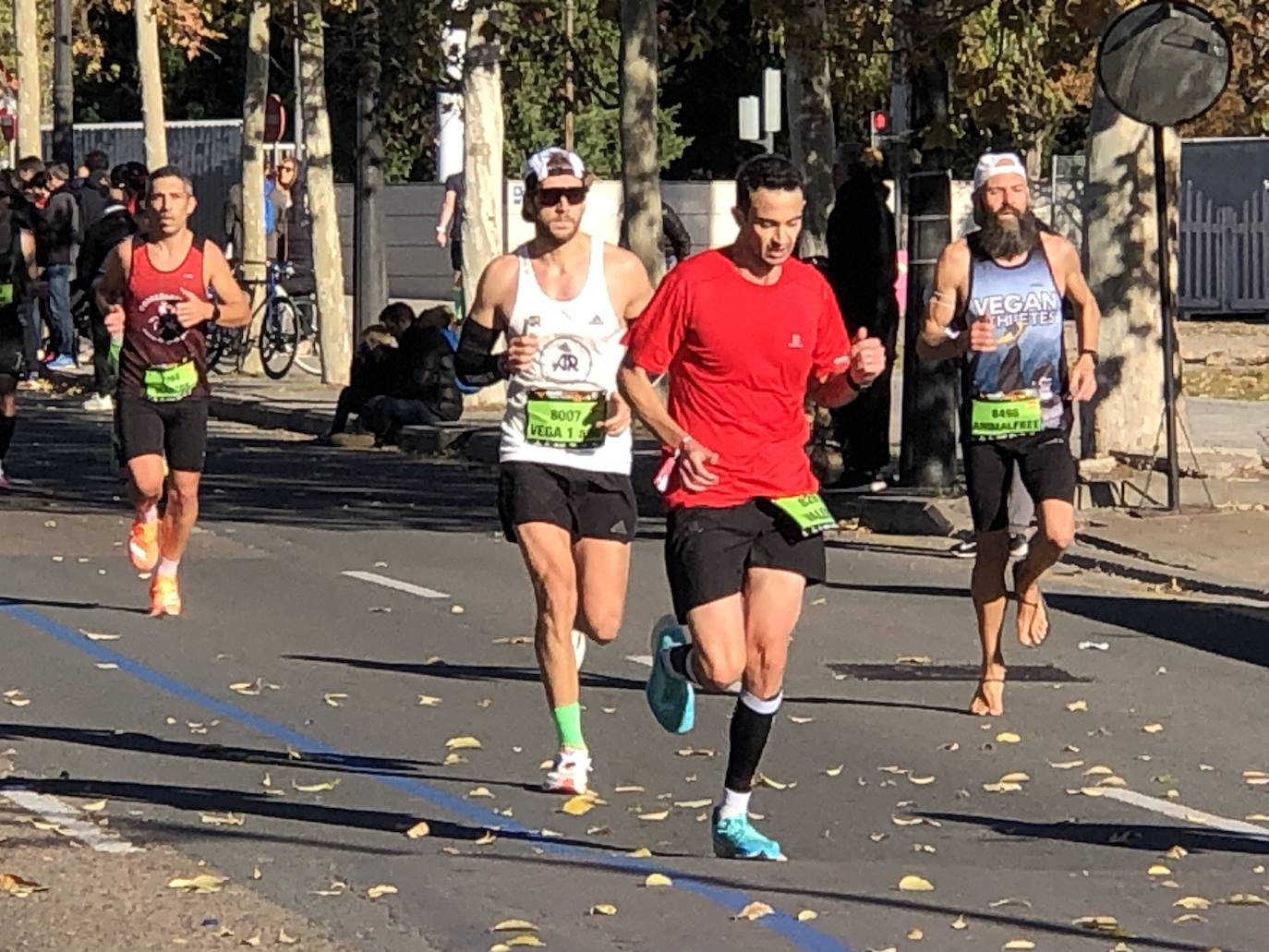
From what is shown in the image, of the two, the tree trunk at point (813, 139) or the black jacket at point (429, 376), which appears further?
the tree trunk at point (813, 139)

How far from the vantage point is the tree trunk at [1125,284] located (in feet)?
57.0

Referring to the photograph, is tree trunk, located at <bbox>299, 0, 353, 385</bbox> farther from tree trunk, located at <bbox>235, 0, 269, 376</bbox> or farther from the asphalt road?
the asphalt road

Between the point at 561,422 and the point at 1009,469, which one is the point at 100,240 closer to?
the point at 1009,469

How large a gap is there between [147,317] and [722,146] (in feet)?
165

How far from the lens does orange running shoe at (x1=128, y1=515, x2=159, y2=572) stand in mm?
13000

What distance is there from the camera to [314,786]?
29.1ft

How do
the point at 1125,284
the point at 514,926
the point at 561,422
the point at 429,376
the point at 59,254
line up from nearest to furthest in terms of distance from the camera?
the point at 514,926
the point at 561,422
the point at 1125,284
the point at 429,376
the point at 59,254

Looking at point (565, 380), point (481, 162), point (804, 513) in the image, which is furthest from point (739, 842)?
point (481, 162)

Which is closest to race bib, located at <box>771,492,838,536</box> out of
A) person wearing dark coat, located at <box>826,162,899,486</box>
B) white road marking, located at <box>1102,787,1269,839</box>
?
white road marking, located at <box>1102,787,1269,839</box>

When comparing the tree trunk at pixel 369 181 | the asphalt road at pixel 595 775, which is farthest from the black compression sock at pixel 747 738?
the tree trunk at pixel 369 181

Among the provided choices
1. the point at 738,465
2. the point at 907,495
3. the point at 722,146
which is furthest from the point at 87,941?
the point at 722,146

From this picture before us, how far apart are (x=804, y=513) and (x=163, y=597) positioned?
562cm

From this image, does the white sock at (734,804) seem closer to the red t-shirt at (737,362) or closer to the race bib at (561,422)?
the red t-shirt at (737,362)

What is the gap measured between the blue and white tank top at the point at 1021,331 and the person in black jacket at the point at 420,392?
12.4 m
